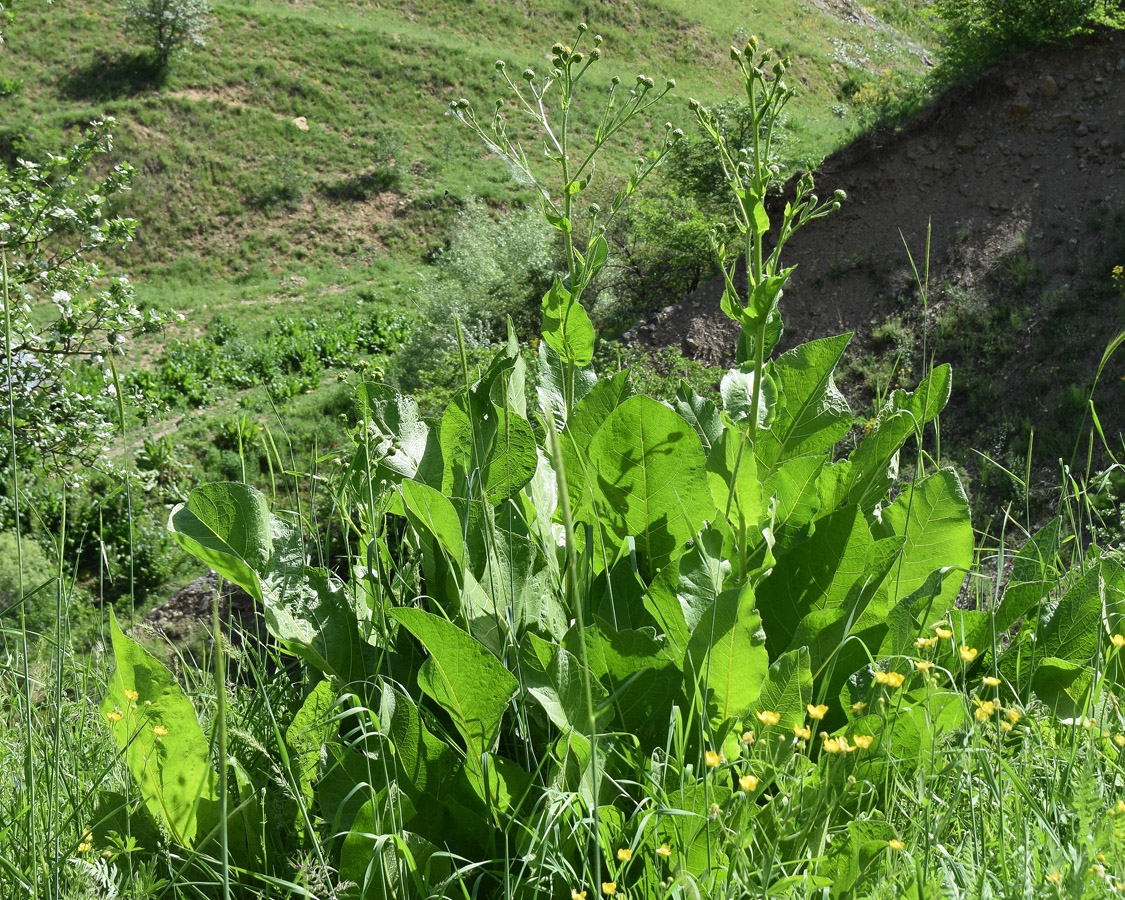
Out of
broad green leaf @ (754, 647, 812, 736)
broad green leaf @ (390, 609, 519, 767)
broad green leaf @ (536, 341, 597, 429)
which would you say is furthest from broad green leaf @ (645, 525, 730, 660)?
broad green leaf @ (536, 341, 597, 429)

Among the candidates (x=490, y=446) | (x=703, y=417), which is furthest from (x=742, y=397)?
(x=490, y=446)

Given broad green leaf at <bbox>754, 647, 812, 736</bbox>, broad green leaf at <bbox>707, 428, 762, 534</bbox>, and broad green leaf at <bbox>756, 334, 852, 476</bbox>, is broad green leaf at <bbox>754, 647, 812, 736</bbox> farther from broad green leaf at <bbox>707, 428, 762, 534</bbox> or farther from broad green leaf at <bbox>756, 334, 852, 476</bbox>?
broad green leaf at <bbox>756, 334, 852, 476</bbox>

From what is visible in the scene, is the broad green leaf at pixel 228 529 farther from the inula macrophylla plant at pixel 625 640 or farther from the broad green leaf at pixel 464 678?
the broad green leaf at pixel 464 678

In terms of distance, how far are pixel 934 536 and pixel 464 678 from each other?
0.68 m

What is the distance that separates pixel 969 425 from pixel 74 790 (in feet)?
24.4

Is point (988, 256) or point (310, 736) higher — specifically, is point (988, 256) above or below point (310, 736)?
below

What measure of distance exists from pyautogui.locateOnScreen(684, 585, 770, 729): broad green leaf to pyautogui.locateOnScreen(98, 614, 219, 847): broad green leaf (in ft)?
1.98

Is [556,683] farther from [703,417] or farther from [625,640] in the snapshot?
[703,417]

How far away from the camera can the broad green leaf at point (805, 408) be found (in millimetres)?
1308

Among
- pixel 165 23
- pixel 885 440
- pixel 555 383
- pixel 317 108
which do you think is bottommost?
pixel 317 108

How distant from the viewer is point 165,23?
2295cm

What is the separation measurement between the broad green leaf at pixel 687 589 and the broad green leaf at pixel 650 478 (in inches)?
3.7

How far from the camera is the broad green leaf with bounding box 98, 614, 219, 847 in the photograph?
0.98 meters

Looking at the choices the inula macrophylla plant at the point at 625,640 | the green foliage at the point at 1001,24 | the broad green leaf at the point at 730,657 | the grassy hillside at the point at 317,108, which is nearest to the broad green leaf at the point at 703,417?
the inula macrophylla plant at the point at 625,640
